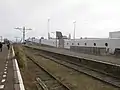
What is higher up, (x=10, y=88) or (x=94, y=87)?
(x=10, y=88)

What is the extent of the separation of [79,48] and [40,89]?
44612mm

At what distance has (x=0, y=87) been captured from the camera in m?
11.5

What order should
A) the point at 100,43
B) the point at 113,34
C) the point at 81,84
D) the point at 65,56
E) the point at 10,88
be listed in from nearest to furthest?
1. the point at 10,88
2. the point at 81,84
3. the point at 65,56
4. the point at 100,43
5. the point at 113,34

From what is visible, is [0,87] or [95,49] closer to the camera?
[0,87]

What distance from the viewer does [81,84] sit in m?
17.6

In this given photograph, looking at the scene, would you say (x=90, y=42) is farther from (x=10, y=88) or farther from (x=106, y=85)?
(x=10, y=88)

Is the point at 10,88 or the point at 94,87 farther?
the point at 94,87

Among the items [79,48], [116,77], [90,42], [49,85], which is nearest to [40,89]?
[49,85]

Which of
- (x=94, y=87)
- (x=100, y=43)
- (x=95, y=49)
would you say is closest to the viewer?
(x=94, y=87)

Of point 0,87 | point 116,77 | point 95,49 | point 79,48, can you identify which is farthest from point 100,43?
point 0,87

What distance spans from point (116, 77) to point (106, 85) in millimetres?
3848

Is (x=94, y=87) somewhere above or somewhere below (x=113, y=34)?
below

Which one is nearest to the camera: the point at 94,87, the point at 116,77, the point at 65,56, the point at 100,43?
the point at 94,87

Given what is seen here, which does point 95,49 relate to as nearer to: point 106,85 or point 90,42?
point 90,42
